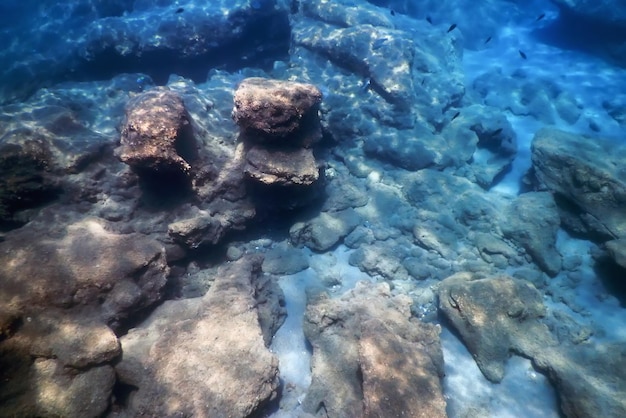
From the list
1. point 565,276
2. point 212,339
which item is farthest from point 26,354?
point 565,276

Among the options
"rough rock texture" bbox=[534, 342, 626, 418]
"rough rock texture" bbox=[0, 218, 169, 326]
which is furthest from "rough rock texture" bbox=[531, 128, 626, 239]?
"rough rock texture" bbox=[0, 218, 169, 326]

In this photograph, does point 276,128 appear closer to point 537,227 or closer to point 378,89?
point 378,89

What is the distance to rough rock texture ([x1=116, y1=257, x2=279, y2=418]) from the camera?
430 centimetres

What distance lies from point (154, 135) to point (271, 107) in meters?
2.02

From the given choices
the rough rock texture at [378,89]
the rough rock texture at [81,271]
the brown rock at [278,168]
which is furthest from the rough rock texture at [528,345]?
the rough rock texture at [81,271]

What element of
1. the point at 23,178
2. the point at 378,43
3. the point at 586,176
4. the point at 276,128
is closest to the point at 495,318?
the point at 586,176

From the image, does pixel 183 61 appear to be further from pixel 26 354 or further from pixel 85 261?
pixel 26 354

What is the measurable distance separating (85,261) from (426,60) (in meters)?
13.0

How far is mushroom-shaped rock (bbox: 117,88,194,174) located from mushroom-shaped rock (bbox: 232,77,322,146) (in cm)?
110

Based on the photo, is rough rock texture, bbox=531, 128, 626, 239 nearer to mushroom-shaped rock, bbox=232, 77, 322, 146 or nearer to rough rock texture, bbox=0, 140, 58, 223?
mushroom-shaped rock, bbox=232, 77, 322, 146

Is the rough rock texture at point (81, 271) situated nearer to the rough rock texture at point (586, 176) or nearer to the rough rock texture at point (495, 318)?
the rough rock texture at point (495, 318)

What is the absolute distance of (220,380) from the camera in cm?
448

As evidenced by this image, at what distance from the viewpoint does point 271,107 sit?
6.02m

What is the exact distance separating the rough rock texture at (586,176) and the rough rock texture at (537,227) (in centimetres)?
48
